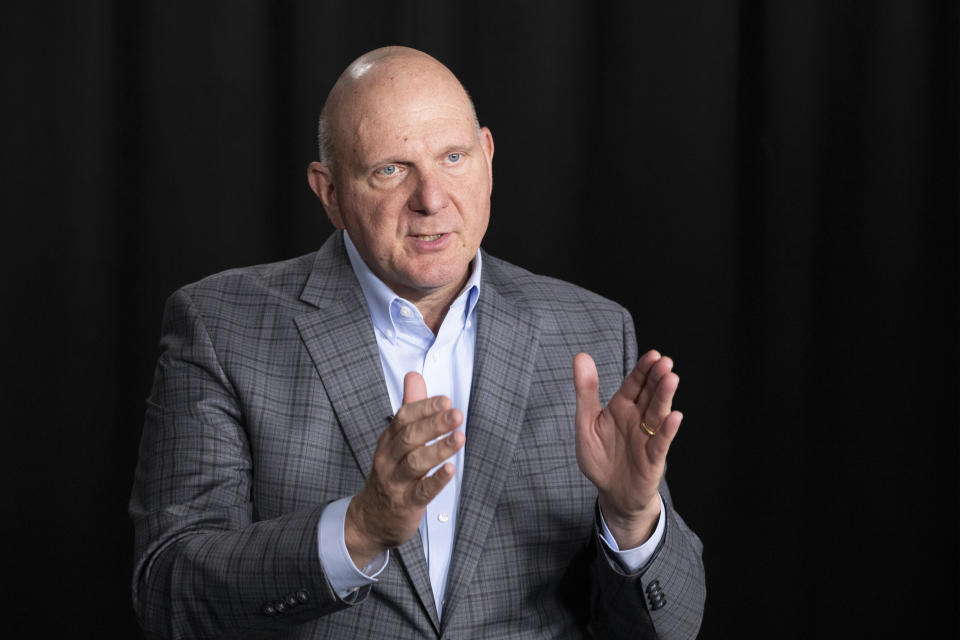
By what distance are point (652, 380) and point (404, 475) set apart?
16.1 inches

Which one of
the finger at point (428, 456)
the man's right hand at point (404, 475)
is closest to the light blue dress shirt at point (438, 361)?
the man's right hand at point (404, 475)

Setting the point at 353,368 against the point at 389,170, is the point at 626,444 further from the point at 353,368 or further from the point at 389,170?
the point at 389,170

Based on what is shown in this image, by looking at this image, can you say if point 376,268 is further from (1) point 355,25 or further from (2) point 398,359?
(1) point 355,25

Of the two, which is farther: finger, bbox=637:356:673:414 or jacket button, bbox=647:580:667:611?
jacket button, bbox=647:580:667:611

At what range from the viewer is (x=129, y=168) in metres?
2.91

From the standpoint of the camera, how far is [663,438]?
1634 mm

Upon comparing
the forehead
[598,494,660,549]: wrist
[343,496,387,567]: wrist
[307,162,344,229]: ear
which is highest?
the forehead

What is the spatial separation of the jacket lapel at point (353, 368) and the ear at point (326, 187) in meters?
0.12

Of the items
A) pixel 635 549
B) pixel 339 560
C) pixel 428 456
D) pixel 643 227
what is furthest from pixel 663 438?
pixel 643 227

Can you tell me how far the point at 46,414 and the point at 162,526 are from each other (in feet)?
3.91

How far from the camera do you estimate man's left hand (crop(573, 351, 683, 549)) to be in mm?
1662

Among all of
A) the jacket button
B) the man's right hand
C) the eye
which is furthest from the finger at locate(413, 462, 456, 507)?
the eye

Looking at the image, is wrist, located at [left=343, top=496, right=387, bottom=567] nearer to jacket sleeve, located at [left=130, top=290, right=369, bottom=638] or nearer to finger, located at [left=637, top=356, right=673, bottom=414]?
jacket sleeve, located at [left=130, top=290, right=369, bottom=638]

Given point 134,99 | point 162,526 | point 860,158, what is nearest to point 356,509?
point 162,526
